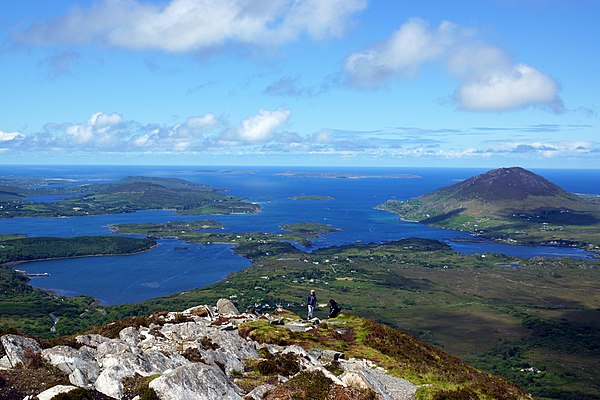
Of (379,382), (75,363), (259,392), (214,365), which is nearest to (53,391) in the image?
(75,363)

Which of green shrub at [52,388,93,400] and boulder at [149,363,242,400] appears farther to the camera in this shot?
boulder at [149,363,242,400]

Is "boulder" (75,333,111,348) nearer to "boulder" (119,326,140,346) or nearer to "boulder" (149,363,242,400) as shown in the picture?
"boulder" (119,326,140,346)

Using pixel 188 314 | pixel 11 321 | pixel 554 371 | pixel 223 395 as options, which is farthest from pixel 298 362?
pixel 11 321

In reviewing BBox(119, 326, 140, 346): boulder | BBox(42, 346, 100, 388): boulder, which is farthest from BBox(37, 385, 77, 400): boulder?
BBox(119, 326, 140, 346): boulder

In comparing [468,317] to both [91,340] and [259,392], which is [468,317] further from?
[259,392]

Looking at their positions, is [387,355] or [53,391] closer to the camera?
[53,391]

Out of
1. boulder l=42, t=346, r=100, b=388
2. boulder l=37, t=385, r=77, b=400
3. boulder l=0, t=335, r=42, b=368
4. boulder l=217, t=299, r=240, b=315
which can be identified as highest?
boulder l=37, t=385, r=77, b=400

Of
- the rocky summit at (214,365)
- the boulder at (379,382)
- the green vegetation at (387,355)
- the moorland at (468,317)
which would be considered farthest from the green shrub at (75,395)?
the moorland at (468,317)
